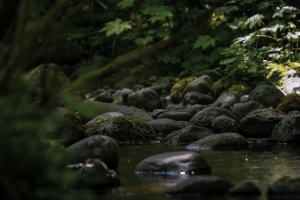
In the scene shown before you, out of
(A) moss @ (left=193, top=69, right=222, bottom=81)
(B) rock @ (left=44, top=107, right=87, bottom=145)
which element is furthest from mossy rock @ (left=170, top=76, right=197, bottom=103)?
(B) rock @ (left=44, top=107, right=87, bottom=145)

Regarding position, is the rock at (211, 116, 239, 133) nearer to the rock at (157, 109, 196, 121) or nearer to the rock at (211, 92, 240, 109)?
the rock at (157, 109, 196, 121)

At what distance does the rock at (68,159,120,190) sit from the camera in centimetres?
331

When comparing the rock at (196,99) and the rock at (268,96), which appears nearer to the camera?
the rock at (268,96)

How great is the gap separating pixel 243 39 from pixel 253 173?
5830 millimetres

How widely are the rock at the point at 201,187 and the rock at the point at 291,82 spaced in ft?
17.8

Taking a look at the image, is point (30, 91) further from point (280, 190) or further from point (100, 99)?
point (100, 99)

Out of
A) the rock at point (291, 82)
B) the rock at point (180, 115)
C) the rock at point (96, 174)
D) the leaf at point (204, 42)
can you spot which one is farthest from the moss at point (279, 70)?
the rock at point (96, 174)

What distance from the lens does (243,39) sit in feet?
31.6

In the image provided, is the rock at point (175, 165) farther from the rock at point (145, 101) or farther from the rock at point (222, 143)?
the rock at point (145, 101)

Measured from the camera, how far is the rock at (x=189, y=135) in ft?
20.1

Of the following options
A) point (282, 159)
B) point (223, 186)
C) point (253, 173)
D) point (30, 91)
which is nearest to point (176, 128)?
point (282, 159)

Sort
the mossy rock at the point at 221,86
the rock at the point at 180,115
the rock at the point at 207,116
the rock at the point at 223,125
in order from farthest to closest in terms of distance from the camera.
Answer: the mossy rock at the point at 221,86 < the rock at the point at 180,115 < the rock at the point at 207,116 < the rock at the point at 223,125

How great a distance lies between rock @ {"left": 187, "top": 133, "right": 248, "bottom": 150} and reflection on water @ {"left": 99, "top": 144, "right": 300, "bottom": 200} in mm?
114

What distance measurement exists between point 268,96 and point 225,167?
3903mm
